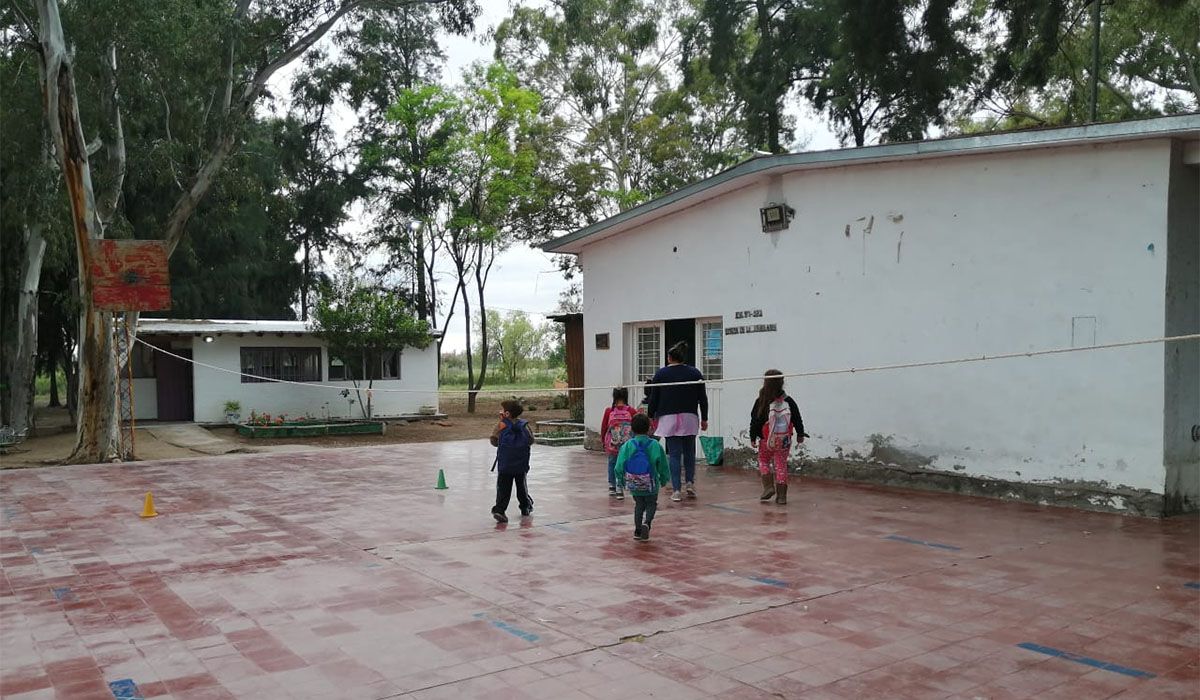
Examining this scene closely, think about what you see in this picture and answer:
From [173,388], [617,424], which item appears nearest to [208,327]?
[173,388]

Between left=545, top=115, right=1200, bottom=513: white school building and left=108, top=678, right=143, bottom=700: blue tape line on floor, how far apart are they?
8.84 m

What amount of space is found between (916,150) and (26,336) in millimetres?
23451

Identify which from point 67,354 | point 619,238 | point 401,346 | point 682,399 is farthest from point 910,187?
point 67,354

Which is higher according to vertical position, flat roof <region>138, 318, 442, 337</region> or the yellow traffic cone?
flat roof <region>138, 318, 442, 337</region>

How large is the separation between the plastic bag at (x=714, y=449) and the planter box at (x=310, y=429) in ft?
46.0

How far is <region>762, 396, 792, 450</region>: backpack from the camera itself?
31.3 feet

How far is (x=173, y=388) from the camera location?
86.6ft

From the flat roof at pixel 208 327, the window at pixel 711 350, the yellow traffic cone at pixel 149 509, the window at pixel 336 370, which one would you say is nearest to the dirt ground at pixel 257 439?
the window at pixel 336 370

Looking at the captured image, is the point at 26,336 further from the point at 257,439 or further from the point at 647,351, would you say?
the point at 647,351

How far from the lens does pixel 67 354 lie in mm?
32250

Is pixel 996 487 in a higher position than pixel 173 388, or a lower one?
lower

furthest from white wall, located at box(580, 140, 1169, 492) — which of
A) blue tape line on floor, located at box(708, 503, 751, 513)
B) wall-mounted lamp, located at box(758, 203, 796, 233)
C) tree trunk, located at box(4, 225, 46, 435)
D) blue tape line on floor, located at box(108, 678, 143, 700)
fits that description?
tree trunk, located at box(4, 225, 46, 435)

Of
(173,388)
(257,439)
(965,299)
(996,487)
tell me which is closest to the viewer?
(996,487)

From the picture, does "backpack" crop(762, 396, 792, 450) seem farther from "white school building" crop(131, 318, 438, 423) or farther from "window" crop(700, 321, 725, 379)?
"white school building" crop(131, 318, 438, 423)
